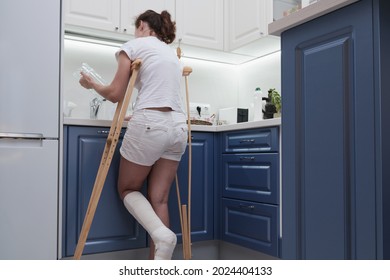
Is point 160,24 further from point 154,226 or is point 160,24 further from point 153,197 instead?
point 154,226

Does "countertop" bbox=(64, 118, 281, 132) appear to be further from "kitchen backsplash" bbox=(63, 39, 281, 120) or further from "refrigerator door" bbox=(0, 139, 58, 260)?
"kitchen backsplash" bbox=(63, 39, 281, 120)

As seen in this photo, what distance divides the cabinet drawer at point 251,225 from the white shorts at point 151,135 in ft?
2.17

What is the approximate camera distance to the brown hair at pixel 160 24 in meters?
2.20

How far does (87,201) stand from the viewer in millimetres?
2250

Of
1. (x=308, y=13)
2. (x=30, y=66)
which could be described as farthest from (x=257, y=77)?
(x=308, y=13)

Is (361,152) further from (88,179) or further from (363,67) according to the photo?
(88,179)

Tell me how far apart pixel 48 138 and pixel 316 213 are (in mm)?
1493

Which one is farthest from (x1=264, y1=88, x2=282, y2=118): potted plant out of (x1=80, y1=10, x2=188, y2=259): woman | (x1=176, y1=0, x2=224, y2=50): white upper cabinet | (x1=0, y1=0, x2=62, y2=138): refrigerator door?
(x1=0, y1=0, x2=62, y2=138): refrigerator door

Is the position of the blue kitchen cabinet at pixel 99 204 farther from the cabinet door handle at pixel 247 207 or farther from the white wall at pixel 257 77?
the white wall at pixel 257 77

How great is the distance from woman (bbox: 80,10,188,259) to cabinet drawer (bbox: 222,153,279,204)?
1.60 feet

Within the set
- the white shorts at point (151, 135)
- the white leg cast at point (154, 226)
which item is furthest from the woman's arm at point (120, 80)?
the white leg cast at point (154, 226)

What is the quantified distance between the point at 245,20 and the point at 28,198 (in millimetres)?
1957

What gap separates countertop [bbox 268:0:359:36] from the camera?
0.95 metres

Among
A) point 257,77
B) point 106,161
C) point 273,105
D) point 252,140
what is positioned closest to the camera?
point 106,161
